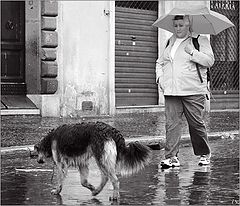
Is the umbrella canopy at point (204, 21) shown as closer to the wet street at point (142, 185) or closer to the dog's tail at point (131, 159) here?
the wet street at point (142, 185)

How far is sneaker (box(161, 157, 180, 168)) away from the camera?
10.3m

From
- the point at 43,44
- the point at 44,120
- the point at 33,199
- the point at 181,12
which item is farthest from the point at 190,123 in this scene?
the point at 43,44

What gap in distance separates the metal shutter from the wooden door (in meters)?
2.60

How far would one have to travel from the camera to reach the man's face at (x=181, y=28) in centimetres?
1026

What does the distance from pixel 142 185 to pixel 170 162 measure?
1.70 metres

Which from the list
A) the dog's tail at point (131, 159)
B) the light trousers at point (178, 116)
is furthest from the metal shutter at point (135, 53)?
the dog's tail at point (131, 159)

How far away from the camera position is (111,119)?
58.8 feet

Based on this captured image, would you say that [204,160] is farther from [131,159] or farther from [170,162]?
[131,159]

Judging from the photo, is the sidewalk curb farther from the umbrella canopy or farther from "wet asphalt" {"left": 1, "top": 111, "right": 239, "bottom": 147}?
the umbrella canopy

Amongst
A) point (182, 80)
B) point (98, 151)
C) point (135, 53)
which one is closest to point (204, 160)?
point (182, 80)

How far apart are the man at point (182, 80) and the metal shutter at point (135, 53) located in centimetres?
978

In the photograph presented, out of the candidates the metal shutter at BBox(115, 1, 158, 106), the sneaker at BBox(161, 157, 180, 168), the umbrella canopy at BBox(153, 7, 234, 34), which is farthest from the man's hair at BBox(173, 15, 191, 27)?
the metal shutter at BBox(115, 1, 158, 106)

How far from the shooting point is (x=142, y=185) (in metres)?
8.70

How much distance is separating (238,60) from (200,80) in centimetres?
1419
